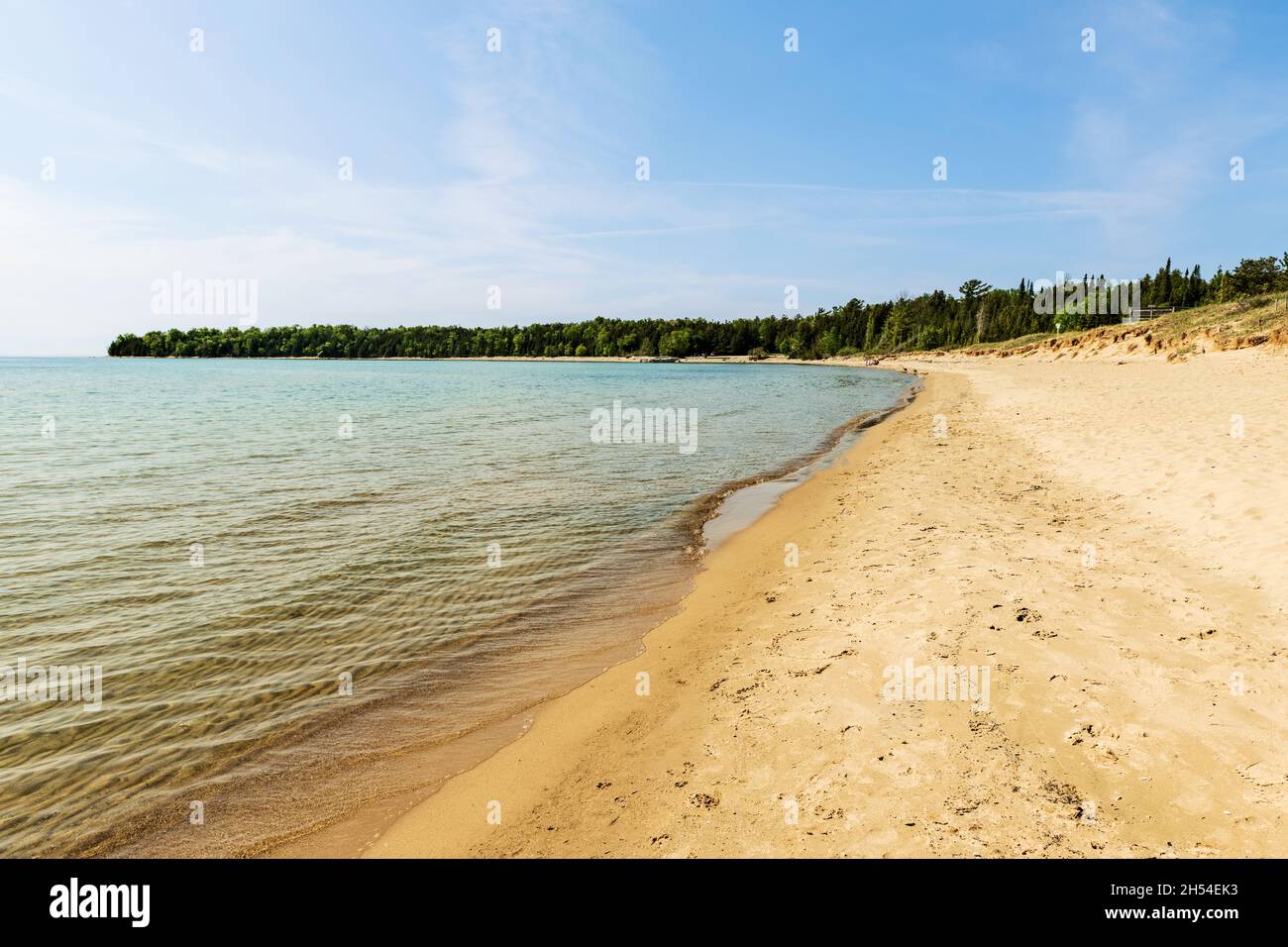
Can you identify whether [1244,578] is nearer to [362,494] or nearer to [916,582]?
[916,582]

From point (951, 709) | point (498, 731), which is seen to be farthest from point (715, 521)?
point (951, 709)

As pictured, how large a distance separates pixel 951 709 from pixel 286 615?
894cm

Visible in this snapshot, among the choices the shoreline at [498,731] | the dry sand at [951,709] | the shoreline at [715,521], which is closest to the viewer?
the dry sand at [951,709]

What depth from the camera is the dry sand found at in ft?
13.4

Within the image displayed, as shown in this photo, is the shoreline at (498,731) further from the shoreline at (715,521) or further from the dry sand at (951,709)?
the dry sand at (951,709)

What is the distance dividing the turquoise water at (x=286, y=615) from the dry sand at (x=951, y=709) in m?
1.17

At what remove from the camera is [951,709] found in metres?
5.38

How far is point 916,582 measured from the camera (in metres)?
8.46

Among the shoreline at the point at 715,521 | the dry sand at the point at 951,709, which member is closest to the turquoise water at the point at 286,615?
the shoreline at the point at 715,521

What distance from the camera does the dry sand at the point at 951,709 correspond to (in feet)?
13.4

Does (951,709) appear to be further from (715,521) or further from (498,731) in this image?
(715,521)

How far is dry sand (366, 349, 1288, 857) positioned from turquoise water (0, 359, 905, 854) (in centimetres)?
117

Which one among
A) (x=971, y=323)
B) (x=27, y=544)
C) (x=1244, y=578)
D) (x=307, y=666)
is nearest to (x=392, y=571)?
(x=307, y=666)
